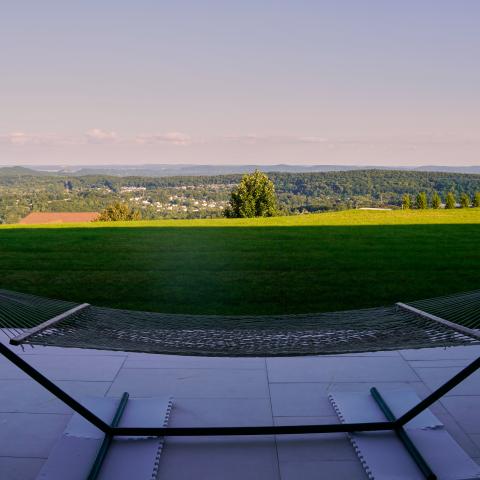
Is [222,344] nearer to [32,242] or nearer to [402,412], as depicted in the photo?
[402,412]

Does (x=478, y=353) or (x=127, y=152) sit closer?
(x=478, y=353)

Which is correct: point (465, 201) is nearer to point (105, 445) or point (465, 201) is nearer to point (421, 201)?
point (421, 201)

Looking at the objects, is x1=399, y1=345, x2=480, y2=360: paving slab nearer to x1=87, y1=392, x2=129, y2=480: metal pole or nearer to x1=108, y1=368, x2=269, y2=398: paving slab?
x1=108, y1=368, x2=269, y2=398: paving slab

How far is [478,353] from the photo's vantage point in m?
3.51

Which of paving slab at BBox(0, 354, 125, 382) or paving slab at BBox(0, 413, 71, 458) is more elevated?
paving slab at BBox(0, 413, 71, 458)

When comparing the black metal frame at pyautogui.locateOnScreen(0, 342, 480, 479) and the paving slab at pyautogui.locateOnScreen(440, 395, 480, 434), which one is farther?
the paving slab at pyautogui.locateOnScreen(440, 395, 480, 434)

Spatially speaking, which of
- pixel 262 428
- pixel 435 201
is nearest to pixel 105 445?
pixel 262 428

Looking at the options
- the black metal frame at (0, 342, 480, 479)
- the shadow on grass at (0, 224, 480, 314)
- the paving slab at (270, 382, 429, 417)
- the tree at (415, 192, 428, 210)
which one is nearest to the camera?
the black metal frame at (0, 342, 480, 479)

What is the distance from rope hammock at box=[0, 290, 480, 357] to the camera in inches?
86.9

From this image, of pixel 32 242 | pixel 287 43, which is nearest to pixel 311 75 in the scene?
pixel 287 43

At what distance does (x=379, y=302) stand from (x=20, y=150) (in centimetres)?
4938

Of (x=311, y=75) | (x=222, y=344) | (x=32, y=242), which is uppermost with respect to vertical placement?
(x=311, y=75)

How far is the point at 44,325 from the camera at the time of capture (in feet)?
7.53

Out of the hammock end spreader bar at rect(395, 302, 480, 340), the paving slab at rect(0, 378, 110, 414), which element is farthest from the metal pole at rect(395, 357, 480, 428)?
the paving slab at rect(0, 378, 110, 414)
